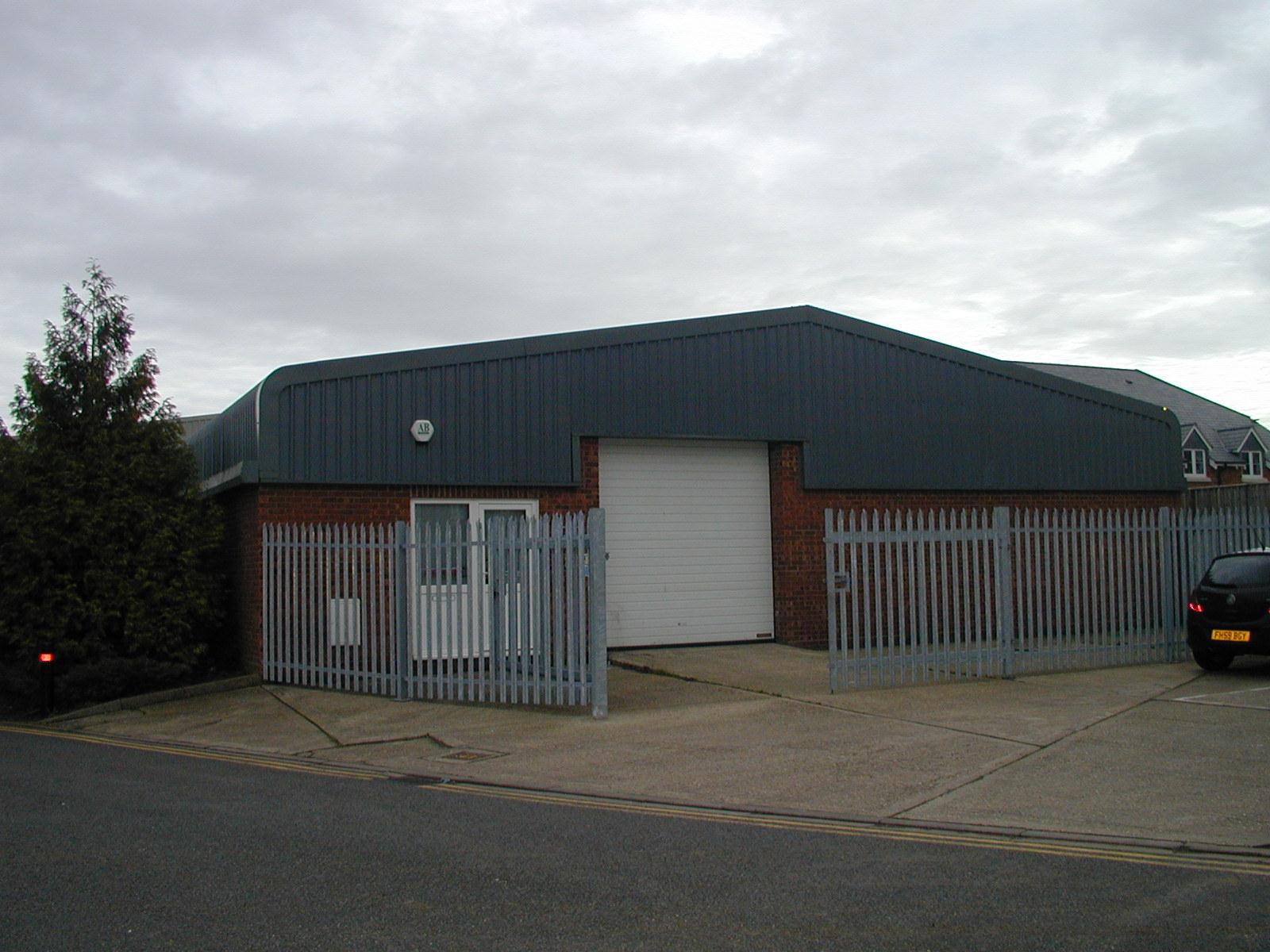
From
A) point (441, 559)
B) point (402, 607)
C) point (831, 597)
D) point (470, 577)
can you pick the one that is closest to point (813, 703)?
point (831, 597)

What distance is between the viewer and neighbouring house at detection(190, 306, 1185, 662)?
50.3ft

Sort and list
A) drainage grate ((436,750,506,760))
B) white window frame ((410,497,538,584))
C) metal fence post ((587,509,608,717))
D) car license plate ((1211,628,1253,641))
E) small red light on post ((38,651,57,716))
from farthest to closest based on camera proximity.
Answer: white window frame ((410,497,538,584)) → car license plate ((1211,628,1253,641)) → small red light on post ((38,651,57,716)) → metal fence post ((587,509,608,717)) → drainage grate ((436,750,506,760))

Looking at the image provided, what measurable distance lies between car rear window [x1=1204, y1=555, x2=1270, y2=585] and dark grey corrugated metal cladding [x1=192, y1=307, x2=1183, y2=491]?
5.50 meters

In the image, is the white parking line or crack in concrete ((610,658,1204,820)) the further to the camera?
the white parking line

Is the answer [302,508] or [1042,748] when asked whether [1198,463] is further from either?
[1042,748]

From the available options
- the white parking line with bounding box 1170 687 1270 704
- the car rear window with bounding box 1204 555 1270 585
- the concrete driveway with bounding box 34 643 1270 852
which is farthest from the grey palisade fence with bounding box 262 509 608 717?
the car rear window with bounding box 1204 555 1270 585

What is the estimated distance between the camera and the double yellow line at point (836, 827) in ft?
21.6

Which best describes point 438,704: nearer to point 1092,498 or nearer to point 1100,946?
point 1100,946

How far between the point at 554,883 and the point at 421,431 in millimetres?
10143

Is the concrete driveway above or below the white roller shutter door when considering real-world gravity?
below

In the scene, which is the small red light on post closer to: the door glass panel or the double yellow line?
the double yellow line

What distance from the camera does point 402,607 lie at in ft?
43.4

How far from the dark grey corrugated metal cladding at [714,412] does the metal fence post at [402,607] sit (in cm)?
235

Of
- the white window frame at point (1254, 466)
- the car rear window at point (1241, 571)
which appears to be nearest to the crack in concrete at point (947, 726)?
the car rear window at point (1241, 571)
